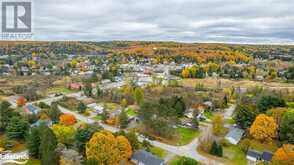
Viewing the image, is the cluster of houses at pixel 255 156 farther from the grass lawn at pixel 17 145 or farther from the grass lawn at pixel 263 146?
the grass lawn at pixel 17 145

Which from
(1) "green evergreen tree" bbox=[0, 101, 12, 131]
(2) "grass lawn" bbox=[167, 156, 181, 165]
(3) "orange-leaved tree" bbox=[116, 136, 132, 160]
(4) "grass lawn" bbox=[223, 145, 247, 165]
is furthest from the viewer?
(1) "green evergreen tree" bbox=[0, 101, 12, 131]

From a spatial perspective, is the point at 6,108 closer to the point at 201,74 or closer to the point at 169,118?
the point at 169,118

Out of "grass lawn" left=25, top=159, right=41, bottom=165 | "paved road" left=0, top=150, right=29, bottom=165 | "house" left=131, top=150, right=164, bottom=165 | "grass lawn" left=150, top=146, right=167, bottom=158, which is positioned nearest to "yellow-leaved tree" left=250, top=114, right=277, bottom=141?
"grass lawn" left=150, top=146, right=167, bottom=158

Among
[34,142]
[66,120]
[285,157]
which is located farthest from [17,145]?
[285,157]

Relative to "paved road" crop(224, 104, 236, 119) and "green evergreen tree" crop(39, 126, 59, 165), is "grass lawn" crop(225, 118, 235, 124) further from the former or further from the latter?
"green evergreen tree" crop(39, 126, 59, 165)

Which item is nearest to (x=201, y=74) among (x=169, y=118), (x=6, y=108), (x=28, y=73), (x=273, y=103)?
(x=273, y=103)

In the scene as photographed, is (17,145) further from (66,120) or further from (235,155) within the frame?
(235,155)

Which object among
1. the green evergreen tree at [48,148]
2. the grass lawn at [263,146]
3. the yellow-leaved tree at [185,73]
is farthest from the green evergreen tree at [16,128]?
the yellow-leaved tree at [185,73]
